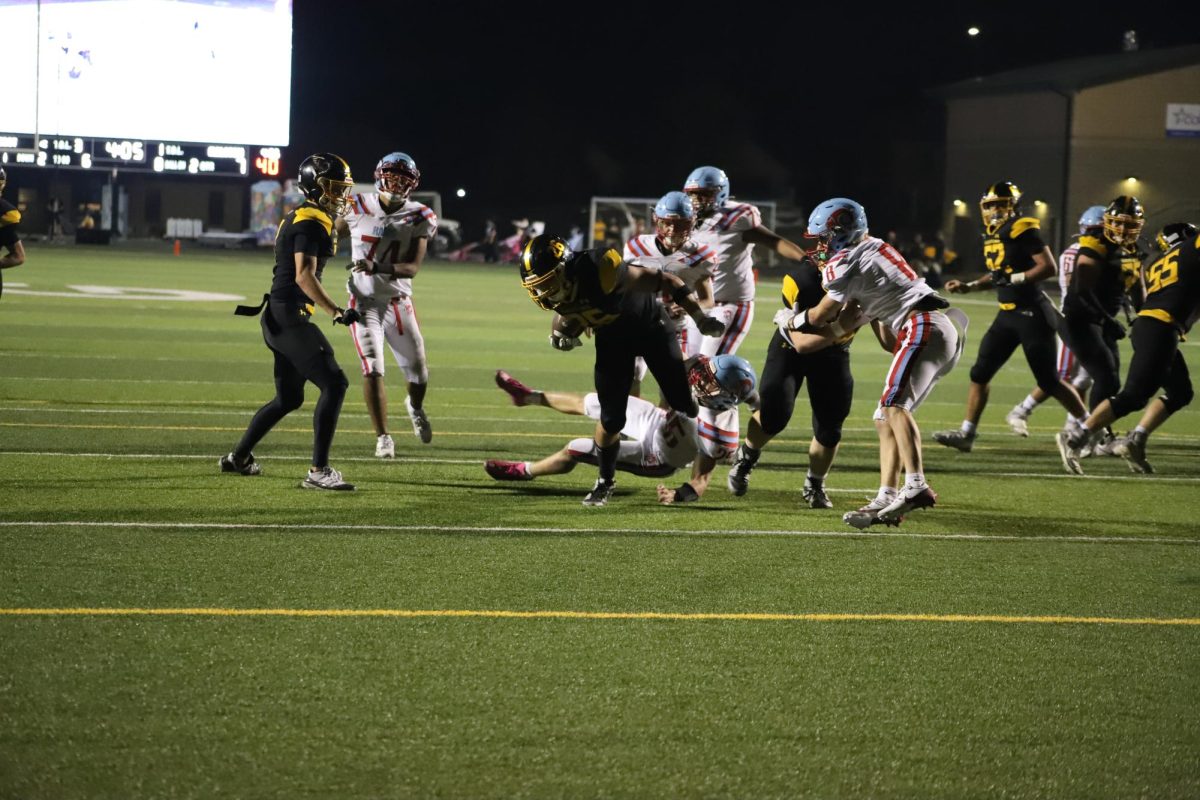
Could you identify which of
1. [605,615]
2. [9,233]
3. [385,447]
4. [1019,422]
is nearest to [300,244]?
[385,447]

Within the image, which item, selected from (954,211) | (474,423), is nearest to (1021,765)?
(474,423)

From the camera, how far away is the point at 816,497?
810 cm

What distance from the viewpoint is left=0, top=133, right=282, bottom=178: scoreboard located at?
36.5m

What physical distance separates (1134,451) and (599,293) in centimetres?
417

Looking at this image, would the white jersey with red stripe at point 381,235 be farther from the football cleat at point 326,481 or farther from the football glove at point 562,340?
the football glove at point 562,340

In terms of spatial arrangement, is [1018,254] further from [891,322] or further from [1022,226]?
[891,322]

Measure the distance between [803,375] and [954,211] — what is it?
46.0m

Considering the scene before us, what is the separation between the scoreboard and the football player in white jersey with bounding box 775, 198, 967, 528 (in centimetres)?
3197

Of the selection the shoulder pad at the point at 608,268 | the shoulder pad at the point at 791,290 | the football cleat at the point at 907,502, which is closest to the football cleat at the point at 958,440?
the shoulder pad at the point at 791,290

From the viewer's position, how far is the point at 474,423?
37.3ft

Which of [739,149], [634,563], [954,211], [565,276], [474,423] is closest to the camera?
[634,563]

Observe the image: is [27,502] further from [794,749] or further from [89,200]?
[89,200]

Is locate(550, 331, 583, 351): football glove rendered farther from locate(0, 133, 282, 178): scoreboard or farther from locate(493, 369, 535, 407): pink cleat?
locate(0, 133, 282, 178): scoreboard

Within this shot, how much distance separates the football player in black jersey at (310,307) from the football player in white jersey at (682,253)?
5.50 ft
